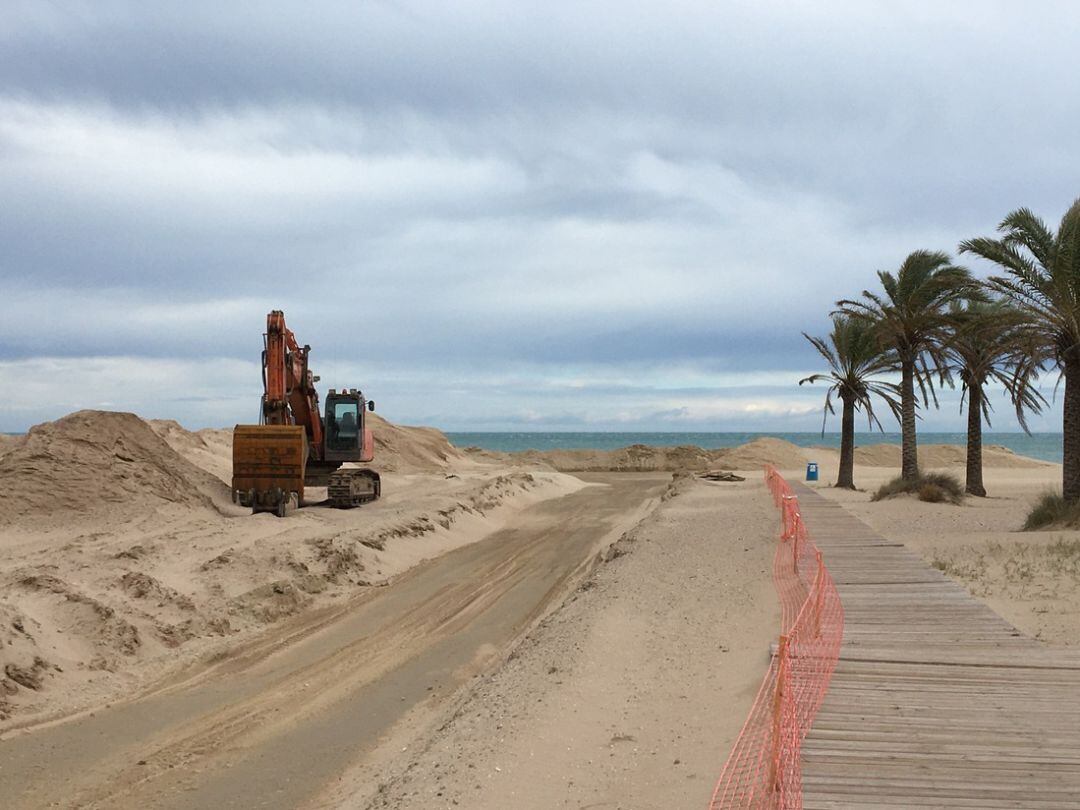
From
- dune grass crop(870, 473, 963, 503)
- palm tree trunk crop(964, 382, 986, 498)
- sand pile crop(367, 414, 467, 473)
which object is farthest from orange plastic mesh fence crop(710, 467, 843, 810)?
sand pile crop(367, 414, 467, 473)

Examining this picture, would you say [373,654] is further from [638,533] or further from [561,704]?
[638,533]

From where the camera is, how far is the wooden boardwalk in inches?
215

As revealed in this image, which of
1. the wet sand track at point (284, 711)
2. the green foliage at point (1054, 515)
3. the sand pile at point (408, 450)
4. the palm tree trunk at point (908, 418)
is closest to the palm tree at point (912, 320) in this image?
the palm tree trunk at point (908, 418)

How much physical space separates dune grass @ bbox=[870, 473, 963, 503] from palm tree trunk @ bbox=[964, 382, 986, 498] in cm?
166

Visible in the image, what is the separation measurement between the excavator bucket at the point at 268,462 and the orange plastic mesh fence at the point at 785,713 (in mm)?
14281

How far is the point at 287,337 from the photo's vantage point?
23.8 meters

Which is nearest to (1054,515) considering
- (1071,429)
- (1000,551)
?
(1071,429)

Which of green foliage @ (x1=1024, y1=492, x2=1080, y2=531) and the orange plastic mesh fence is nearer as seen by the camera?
the orange plastic mesh fence

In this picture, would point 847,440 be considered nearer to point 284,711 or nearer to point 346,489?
point 346,489

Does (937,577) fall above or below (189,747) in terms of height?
above

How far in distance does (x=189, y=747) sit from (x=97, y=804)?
3.86ft

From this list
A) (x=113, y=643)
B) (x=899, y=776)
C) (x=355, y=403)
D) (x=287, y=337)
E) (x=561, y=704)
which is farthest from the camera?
(x=355, y=403)

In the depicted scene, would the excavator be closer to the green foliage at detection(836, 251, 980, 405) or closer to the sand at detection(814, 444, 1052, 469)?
the green foliage at detection(836, 251, 980, 405)

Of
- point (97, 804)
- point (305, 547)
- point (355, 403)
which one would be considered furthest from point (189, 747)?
point (355, 403)
